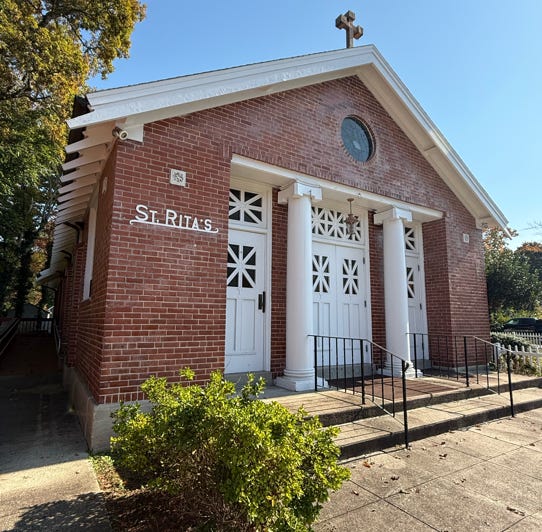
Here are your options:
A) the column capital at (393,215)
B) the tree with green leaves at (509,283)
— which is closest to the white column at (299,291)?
the column capital at (393,215)

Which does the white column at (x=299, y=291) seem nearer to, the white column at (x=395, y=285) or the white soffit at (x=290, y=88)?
the white soffit at (x=290, y=88)

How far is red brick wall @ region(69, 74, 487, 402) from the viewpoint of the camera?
4.30 metres

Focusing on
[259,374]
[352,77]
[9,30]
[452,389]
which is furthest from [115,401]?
[9,30]

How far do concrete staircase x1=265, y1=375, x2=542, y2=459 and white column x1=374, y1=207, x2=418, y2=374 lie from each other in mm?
957

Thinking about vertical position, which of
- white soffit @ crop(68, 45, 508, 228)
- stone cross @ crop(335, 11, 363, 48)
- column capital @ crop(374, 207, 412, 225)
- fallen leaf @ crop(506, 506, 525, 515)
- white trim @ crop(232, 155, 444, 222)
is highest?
stone cross @ crop(335, 11, 363, 48)

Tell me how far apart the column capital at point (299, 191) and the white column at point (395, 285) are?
6.85 feet

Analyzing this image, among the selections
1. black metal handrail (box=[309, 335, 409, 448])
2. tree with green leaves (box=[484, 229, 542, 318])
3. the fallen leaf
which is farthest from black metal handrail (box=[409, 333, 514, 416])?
tree with green leaves (box=[484, 229, 542, 318])

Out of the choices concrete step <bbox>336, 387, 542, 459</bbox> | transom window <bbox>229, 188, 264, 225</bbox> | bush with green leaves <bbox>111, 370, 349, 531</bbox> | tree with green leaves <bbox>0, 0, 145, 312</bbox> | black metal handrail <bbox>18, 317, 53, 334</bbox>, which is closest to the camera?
bush with green leaves <bbox>111, 370, 349, 531</bbox>

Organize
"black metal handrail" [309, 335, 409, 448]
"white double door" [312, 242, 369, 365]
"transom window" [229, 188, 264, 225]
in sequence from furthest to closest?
"white double door" [312, 242, 369, 365]
"transom window" [229, 188, 264, 225]
"black metal handrail" [309, 335, 409, 448]

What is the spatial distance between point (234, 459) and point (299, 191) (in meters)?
4.69

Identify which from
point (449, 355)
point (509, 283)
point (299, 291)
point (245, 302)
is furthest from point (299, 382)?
point (509, 283)

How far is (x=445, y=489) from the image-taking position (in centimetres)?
327

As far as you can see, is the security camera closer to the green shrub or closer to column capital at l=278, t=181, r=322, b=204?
column capital at l=278, t=181, r=322, b=204

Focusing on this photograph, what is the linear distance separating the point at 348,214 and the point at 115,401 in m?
5.53
